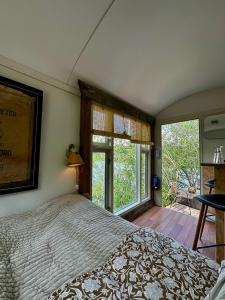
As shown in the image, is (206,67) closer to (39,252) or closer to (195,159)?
(195,159)

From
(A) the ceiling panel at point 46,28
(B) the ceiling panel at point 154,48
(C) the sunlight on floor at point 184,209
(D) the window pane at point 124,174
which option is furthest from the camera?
(C) the sunlight on floor at point 184,209

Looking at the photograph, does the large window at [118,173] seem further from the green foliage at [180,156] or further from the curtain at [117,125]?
the green foliage at [180,156]

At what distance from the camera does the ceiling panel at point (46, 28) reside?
1148mm

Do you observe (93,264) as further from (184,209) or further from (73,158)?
(184,209)

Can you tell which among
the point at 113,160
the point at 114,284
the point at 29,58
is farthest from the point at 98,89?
the point at 114,284

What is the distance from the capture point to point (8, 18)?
1165 mm

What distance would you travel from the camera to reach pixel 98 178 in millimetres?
2373

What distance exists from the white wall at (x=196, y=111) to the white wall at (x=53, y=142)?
2250 millimetres

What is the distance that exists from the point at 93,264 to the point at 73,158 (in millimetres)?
1121

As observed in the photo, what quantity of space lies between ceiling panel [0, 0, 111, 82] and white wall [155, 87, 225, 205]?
2.49m

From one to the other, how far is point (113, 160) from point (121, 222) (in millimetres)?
1283

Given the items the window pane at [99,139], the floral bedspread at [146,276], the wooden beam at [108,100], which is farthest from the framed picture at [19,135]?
the floral bedspread at [146,276]

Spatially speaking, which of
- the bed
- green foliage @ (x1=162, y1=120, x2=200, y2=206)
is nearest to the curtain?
green foliage @ (x1=162, y1=120, x2=200, y2=206)

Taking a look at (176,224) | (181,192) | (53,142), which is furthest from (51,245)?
(181,192)
